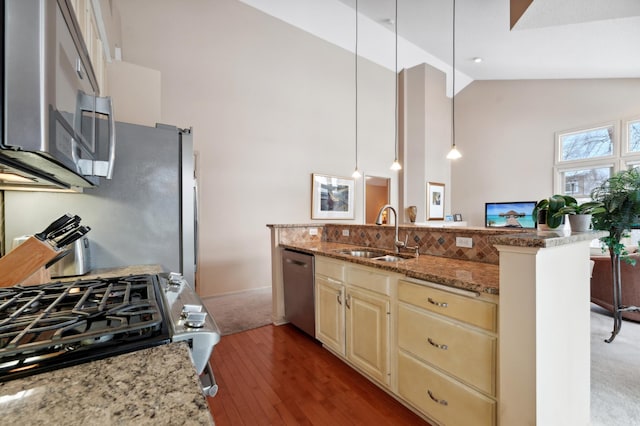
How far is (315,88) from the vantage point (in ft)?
16.5

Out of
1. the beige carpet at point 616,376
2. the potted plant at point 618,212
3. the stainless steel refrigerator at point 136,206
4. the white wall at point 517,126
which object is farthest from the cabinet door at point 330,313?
the white wall at point 517,126

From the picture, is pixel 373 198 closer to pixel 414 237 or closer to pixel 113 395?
pixel 414 237

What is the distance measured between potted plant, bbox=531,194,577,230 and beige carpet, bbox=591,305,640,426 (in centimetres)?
122

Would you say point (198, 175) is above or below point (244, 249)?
above

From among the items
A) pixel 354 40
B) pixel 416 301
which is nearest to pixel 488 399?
pixel 416 301

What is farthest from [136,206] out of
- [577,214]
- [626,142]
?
[626,142]

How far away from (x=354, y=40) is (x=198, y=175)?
3920 mm

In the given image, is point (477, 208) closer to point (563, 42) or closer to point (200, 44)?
point (563, 42)

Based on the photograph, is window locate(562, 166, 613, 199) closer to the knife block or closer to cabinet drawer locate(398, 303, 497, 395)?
cabinet drawer locate(398, 303, 497, 395)

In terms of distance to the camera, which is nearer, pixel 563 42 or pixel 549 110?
pixel 563 42

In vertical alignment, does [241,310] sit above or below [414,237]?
below

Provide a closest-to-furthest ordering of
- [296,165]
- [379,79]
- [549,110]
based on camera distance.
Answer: [296,165] → [549,110] → [379,79]

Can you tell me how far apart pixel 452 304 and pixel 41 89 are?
165cm

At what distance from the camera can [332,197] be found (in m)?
5.28
